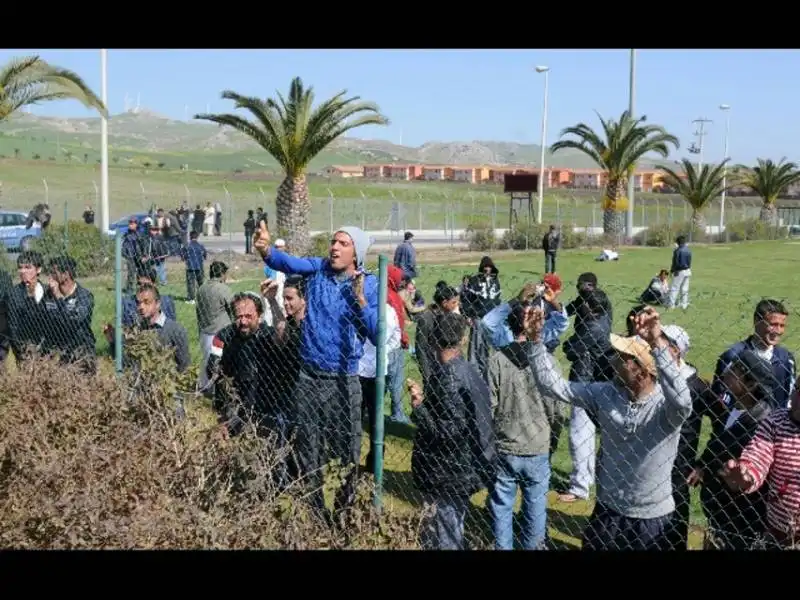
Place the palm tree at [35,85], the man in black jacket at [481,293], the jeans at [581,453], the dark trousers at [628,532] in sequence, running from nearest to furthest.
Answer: the dark trousers at [628,532] < the jeans at [581,453] < the man in black jacket at [481,293] < the palm tree at [35,85]

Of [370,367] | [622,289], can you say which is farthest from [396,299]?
[622,289]

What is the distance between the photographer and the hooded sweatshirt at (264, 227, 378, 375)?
547 cm

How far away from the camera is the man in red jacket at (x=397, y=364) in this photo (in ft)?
26.0

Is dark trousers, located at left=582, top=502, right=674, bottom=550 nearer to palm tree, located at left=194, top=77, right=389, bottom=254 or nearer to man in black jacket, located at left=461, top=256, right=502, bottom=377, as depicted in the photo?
man in black jacket, located at left=461, top=256, right=502, bottom=377

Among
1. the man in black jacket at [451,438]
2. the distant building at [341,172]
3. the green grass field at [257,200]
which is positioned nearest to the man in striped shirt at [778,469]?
the man in black jacket at [451,438]

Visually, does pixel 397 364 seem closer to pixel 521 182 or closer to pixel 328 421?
pixel 328 421

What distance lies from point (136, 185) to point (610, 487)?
6354 cm

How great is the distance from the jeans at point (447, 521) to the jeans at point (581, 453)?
2.03 meters

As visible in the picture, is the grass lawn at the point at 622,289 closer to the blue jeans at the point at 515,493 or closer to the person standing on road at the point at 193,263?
the person standing on road at the point at 193,263

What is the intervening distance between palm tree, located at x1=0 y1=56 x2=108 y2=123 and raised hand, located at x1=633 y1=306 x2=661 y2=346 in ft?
41.0
